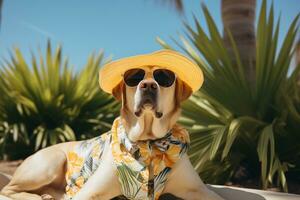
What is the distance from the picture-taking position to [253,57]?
480 centimetres

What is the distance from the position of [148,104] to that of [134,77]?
202 millimetres

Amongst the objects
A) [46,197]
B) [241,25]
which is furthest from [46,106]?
[46,197]

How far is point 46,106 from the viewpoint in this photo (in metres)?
6.71

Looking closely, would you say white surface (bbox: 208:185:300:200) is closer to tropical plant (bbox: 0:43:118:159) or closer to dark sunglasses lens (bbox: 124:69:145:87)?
dark sunglasses lens (bbox: 124:69:145:87)

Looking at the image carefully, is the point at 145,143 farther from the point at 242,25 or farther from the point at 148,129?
the point at 242,25

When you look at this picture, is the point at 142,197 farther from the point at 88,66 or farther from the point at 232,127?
the point at 88,66

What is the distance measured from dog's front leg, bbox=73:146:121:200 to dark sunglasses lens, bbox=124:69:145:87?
1.32ft

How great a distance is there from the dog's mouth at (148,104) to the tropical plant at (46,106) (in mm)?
4596

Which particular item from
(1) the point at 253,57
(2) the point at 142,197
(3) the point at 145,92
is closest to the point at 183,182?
(2) the point at 142,197

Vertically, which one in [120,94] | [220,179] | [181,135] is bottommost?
[220,179]

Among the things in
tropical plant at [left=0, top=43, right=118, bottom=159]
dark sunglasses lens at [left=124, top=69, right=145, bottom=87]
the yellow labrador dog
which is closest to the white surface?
the yellow labrador dog

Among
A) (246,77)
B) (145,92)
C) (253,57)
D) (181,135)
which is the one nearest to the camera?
(145,92)

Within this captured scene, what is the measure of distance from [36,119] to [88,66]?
1440 millimetres

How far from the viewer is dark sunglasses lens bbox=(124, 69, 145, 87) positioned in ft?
6.79
